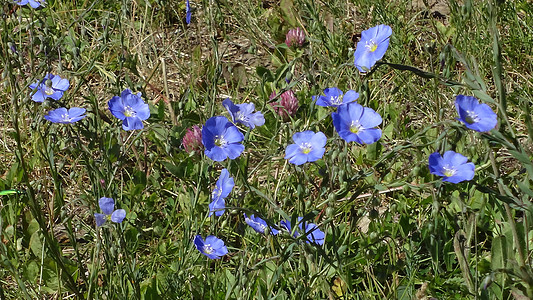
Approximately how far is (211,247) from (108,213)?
0.34 metres

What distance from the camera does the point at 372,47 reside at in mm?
1658

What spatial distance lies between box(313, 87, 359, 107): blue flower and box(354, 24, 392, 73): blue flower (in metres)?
0.08

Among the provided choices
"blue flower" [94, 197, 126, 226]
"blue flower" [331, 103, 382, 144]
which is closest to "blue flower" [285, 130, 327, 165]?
"blue flower" [331, 103, 382, 144]

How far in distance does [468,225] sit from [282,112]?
3.41 feet

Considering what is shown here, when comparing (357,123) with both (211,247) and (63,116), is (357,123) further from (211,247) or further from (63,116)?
(63,116)

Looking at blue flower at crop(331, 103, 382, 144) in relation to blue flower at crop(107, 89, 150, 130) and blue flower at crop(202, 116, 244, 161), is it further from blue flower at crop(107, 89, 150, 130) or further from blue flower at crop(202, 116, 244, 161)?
blue flower at crop(107, 89, 150, 130)

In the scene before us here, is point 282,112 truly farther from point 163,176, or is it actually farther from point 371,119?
point 371,119

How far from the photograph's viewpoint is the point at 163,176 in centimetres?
259

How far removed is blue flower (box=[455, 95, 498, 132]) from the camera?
53.2 inches

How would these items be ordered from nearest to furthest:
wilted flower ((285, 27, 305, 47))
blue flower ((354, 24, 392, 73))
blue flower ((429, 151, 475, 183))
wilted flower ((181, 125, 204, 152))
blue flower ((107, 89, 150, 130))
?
blue flower ((429, 151, 475, 183)) < blue flower ((354, 24, 392, 73)) < blue flower ((107, 89, 150, 130)) < wilted flower ((181, 125, 204, 152)) < wilted flower ((285, 27, 305, 47))

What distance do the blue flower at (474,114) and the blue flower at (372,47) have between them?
24 cm

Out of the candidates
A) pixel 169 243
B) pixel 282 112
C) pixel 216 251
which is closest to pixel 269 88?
pixel 282 112

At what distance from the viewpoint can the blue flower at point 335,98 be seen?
167 centimetres

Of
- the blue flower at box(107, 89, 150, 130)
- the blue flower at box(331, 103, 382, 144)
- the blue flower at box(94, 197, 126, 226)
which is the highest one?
the blue flower at box(331, 103, 382, 144)
